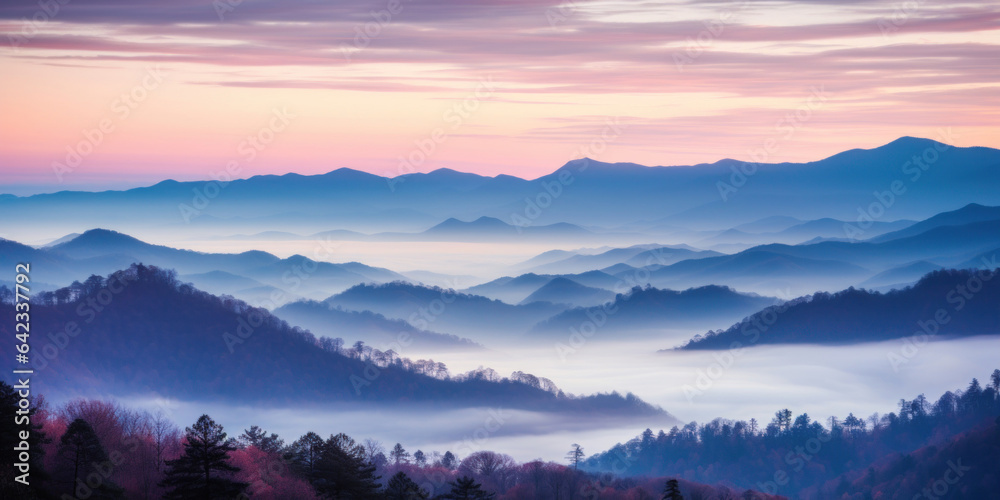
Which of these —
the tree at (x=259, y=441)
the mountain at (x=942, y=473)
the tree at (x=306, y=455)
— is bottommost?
the mountain at (x=942, y=473)

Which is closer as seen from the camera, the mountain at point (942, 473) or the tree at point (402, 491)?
the tree at point (402, 491)

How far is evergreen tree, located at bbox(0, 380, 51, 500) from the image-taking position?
129 feet

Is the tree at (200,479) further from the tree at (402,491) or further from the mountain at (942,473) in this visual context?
the mountain at (942,473)

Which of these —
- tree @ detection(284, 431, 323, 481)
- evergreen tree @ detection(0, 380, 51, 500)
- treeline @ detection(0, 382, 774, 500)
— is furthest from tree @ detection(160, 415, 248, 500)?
tree @ detection(284, 431, 323, 481)

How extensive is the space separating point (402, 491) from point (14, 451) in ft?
75.6

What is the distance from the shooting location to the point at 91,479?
1655 inches

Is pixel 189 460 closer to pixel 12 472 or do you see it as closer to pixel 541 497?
pixel 12 472

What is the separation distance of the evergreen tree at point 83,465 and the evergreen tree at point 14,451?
1140 mm

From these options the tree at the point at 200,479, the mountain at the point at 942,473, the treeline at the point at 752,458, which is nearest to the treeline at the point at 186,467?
the tree at the point at 200,479

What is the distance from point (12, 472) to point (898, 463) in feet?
537

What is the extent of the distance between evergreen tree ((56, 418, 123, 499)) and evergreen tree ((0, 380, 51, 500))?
1140 millimetres

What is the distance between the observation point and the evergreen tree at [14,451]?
129ft

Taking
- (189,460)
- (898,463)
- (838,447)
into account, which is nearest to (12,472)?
(189,460)

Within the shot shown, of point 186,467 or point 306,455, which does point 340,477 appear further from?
point 186,467
